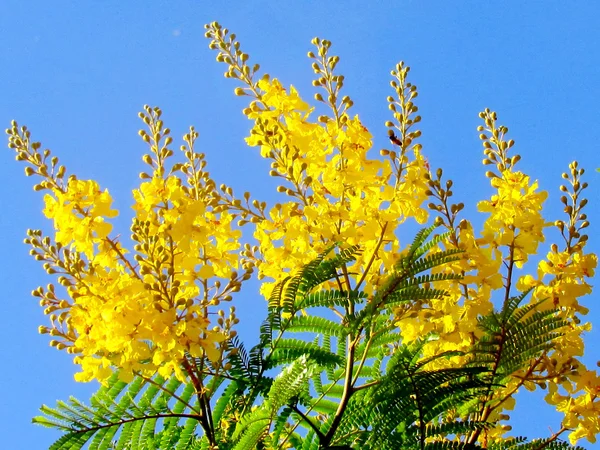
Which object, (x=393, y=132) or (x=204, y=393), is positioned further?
(x=393, y=132)

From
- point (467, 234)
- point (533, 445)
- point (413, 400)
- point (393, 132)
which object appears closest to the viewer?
point (413, 400)

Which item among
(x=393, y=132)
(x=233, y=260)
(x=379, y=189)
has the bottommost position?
(x=233, y=260)

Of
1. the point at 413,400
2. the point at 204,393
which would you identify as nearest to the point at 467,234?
the point at 413,400

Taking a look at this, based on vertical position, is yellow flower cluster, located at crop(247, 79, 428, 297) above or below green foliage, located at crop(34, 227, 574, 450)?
above

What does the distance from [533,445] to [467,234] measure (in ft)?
2.99

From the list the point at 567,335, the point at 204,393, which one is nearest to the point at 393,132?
the point at 567,335

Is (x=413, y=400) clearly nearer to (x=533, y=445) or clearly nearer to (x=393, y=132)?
(x=533, y=445)

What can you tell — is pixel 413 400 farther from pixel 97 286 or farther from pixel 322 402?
pixel 97 286

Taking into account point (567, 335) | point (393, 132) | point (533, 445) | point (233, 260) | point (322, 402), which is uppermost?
point (393, 132)

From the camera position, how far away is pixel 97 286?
3012 millimetres

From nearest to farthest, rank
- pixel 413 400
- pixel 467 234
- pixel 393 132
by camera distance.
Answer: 1. pixel 413 400
2. pixel 467 234
3. pixel 393 132

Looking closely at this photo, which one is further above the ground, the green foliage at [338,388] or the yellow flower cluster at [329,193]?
the yellow flower cluster at [329,193]

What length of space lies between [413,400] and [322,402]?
65 cm

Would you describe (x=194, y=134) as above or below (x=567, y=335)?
above
